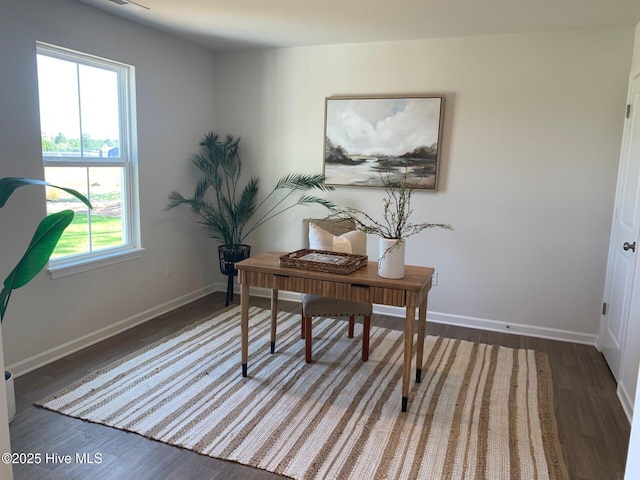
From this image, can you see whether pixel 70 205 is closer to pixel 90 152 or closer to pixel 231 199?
pixel 90 152

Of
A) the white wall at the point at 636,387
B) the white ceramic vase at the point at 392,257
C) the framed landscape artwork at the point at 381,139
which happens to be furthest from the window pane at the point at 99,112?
the white wall at the point at 636,387

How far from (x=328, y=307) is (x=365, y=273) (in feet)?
1.70

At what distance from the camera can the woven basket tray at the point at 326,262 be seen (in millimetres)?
2590

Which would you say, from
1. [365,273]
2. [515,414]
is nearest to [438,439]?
[515,414]

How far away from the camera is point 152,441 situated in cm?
227

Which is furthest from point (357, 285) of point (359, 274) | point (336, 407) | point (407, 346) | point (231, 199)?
point (231, 199)

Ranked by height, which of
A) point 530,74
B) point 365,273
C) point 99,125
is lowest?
point 365,273

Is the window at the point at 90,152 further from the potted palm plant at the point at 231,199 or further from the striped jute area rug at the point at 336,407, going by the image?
the striped jute area rug at the point at 336,407

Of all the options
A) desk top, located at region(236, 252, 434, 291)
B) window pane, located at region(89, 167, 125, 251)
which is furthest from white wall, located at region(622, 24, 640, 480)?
window pane, located at region(89, 167, 125, 251)

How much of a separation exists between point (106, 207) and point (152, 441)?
1995mm

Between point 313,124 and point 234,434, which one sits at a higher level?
point 313,124

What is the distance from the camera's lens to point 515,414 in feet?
8.52

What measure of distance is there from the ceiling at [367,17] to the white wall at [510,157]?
0.21 m

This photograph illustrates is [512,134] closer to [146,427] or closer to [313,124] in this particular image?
[313,124]
